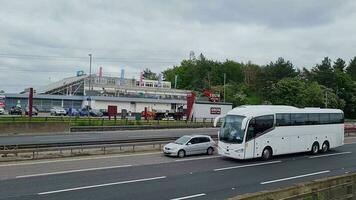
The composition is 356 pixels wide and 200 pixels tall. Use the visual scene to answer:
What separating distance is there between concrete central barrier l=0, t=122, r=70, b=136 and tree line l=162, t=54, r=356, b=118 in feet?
188

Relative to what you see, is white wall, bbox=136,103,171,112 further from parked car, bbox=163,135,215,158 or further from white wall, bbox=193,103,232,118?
parked car, bbox=163,135,215,158

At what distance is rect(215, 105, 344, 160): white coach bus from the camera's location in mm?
25359

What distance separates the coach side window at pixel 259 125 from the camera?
25.4 metres

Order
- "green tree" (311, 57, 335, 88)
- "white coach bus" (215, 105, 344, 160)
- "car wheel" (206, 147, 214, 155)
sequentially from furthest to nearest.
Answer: "green tree" (311, 57, 335, 88) < "car wheel" (206, 147, 214, 155) < "white coach bus" (215, 105, 344, 160)

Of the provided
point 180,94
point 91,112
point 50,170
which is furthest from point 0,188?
point 180,94

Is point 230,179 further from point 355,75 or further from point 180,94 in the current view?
point 355,75

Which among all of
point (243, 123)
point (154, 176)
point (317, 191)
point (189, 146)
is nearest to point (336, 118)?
point (243, 123)

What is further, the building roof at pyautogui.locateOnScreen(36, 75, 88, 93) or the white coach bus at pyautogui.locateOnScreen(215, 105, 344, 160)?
the building roof at pyautogui.locateOnScreen(36, 75, 88, 93)

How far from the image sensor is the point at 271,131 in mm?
26719

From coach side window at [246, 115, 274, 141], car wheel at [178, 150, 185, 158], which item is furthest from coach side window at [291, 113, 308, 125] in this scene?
car wheel at [178, 150, 185, 158]

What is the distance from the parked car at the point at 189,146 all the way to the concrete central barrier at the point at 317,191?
15.3 metres

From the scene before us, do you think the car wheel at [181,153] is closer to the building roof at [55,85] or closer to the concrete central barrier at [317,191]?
the concrete central barrier at [317,191]

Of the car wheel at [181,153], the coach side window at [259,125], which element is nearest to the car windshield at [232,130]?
the coach side window at [259,125]

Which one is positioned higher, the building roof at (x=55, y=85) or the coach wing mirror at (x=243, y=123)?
the building roof at (x=55, y=85)
